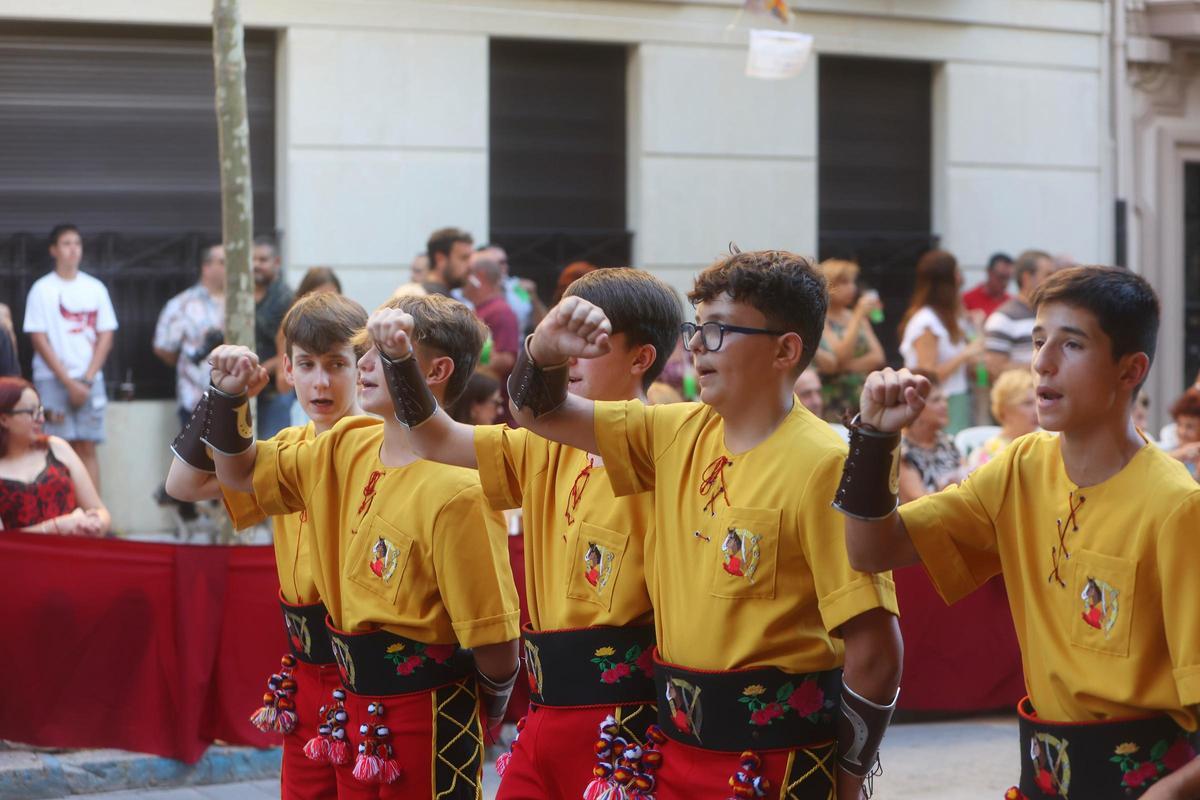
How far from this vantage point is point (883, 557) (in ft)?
11.0

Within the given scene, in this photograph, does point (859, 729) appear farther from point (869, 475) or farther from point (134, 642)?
point (134, 642)

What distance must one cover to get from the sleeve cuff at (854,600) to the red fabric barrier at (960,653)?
4389 millimetres

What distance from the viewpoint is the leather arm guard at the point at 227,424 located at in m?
4.41

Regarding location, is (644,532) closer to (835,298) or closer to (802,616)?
(802,616)

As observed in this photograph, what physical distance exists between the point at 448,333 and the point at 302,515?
2.24 ft

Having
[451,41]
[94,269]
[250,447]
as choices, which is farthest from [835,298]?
[250,447]

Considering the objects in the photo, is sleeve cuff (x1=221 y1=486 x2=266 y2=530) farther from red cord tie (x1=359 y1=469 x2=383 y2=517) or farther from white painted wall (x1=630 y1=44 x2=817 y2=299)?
white painted wall (x1=630 y1=44 x2=817 y2=299)

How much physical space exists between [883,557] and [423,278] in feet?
27.2

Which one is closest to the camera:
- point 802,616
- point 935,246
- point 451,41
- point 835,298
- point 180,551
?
point 802,616

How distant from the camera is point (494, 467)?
4.22 meters

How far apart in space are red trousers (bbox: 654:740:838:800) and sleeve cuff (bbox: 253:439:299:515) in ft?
4.90

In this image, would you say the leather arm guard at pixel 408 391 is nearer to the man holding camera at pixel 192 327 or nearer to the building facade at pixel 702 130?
the man holding camera at pixel 192 327

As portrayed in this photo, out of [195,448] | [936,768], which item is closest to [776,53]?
[936,768]

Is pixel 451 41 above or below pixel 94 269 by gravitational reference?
above
